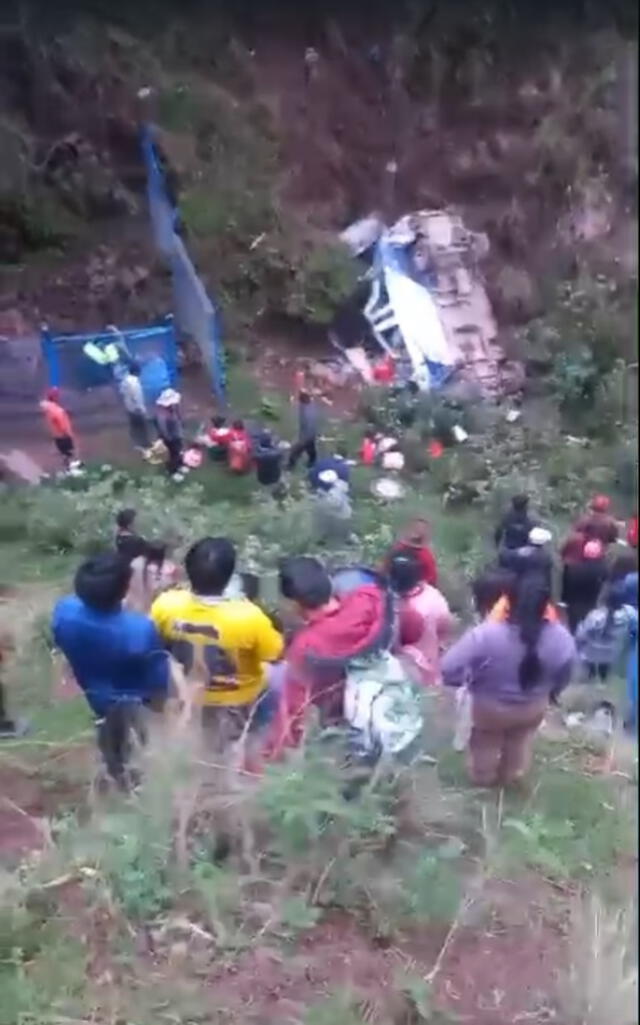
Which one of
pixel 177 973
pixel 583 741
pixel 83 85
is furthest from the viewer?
pixel 83 85

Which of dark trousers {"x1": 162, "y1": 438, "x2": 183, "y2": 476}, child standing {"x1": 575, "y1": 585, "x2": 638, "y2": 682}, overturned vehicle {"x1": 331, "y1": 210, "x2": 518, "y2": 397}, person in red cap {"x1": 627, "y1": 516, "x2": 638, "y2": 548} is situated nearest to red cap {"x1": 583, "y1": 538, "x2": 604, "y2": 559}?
child standing {"x1": 575, "y1": 585, "x2": 638, "y2": 682}

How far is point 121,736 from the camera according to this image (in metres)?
3.51

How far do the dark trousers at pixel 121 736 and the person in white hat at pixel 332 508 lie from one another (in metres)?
3.44

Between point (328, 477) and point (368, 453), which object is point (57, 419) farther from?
point (368, 453)

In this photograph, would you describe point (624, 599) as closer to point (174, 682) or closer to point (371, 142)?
point (174, 682)

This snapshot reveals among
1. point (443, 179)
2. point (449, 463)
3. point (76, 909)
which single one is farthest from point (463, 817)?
point (443, 179)

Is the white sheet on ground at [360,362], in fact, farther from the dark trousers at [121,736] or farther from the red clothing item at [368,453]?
the dark trousers at [121,736]

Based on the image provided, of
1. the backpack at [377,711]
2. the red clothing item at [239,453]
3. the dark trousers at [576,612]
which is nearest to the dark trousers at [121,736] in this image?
the backpack at [377,711]

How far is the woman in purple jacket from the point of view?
3342 millimetres

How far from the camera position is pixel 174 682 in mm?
3340

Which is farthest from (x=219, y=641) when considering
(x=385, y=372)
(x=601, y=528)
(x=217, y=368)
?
(x=385, y=372)

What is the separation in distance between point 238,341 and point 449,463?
277cm

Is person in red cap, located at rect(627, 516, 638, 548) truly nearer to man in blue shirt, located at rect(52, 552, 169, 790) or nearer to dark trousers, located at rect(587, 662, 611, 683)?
dark trousers, located at rect(587, 662, 611, 683)

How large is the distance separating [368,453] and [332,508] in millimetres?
1291
